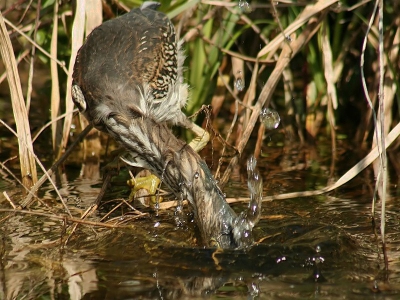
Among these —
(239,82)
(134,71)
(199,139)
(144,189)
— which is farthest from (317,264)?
(239,82)

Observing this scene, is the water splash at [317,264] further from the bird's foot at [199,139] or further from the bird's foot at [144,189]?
the bird's foot at [199,139]

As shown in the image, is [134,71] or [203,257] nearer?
[203,257]

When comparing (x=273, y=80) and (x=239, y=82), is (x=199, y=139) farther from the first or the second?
(x=273, y=80)

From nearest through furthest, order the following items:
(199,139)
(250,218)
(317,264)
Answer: (317,264) < (250,218) < (199,139)

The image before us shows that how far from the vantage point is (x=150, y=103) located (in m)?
4.66

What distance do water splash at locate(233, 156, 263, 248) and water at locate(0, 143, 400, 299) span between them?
97 millimetres

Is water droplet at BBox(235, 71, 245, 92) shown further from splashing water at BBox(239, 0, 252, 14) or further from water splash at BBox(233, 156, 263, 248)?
water splash at BBox(233, 156, 263, 248)

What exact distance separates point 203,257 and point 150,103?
1412mm

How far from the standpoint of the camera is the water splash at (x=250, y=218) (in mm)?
3688

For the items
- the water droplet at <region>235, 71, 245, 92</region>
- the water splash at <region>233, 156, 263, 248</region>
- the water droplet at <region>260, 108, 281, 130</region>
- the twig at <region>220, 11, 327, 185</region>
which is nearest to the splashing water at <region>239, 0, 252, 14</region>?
the twig at <region>220, 11, 327, 185</region>

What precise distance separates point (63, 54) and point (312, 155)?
6.53 ft

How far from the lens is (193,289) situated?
3193mm

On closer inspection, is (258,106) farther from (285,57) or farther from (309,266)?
(309,266)

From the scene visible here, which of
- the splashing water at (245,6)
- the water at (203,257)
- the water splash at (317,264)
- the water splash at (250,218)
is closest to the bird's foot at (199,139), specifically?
the water at (203,257)
